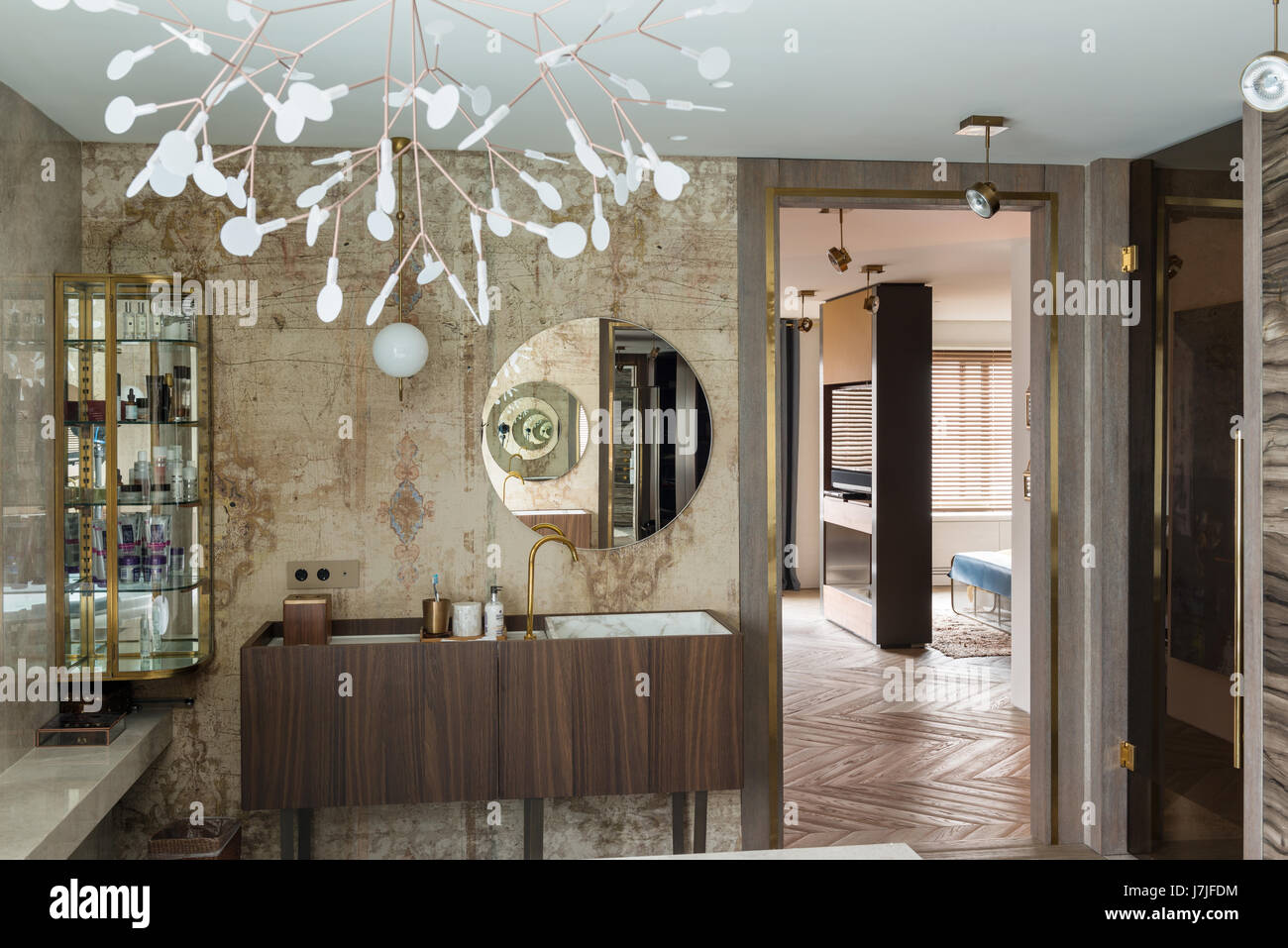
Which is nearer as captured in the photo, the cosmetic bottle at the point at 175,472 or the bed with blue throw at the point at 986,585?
the cosmetic bottle at the point at 175,472

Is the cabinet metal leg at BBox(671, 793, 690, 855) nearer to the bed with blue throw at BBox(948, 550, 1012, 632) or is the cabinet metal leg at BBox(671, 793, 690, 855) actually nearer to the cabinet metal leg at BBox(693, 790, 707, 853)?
the cabinet metal leg at BBox(693, 790, 707, 853)

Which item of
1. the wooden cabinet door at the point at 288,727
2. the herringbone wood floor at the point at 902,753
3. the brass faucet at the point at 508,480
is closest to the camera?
the wooden cabinet door at the point at 288,727

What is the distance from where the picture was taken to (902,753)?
15.6 ft

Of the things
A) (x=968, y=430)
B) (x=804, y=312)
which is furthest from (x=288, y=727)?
(x=968, y=430)

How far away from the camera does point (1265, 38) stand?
2.42 m

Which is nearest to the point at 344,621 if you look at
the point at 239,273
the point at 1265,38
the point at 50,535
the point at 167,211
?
the point at 50,535

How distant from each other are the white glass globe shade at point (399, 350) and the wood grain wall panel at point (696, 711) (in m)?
1.18

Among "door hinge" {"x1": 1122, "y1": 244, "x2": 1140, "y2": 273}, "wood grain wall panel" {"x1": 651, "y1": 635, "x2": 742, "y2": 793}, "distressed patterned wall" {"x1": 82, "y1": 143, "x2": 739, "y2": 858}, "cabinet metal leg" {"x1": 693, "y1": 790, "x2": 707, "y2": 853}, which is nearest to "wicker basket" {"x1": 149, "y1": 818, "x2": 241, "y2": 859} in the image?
"distressed patterned wall" {"x1": 82, "y1": 143, "x2": 739, "y2": 858}

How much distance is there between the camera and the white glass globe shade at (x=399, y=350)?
10.1 ft

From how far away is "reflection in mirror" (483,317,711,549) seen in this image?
3406 mm

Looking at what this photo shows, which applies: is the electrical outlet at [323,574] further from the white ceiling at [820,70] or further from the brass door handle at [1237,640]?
the brass door handle at [1237,640]

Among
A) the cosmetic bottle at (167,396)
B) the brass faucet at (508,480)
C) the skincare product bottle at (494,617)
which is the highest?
the cosmetic bottle at (167,396)

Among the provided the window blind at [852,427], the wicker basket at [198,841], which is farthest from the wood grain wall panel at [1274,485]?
the window blind at [852,427]

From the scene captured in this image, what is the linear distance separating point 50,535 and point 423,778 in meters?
1.37
